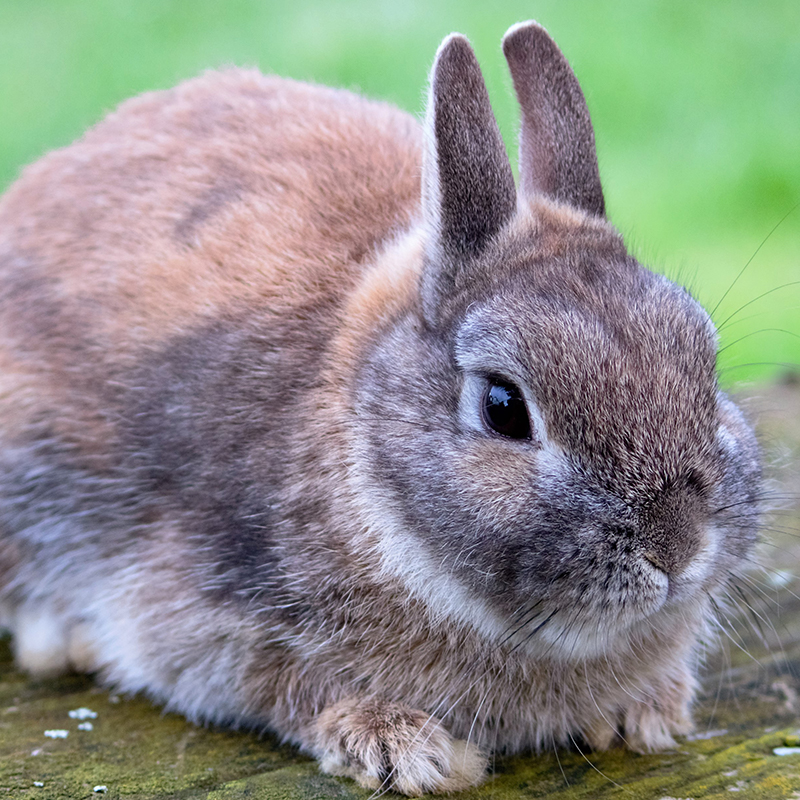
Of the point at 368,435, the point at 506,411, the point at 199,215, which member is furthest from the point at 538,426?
the point at 199,215

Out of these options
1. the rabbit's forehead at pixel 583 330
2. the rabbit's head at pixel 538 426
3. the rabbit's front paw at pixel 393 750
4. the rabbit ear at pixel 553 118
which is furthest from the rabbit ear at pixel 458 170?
the rabbit's front paw at pixel 393 750

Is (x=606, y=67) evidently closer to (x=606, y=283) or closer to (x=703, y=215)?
(x=703, y=215)

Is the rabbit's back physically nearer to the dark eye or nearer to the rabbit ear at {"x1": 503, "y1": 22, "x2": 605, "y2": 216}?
the rabbit ear at {"x1": 503, "y1": 22, "x2": 605, "y2": 216}

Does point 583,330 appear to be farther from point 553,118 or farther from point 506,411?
point 553,118

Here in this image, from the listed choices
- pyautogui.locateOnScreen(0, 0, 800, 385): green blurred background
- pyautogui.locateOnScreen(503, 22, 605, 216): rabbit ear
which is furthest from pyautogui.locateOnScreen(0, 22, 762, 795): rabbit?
pyautogui.locateOnScreen(0, 0, 800, 385): green blurred background

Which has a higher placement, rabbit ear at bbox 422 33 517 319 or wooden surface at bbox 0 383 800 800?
rabbit ear at bbox 422 33 517 319

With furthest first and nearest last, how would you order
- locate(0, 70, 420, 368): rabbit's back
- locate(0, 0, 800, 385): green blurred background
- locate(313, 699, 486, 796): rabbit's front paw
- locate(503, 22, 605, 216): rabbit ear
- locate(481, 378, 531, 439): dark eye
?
locate(0, 0, 800, 385): green blurred background, locate(0, 70, 420, 368): rabbit's back, locate(503, 22, 605, 216): rabbit ear, locate(313, 699, 486, 796): rabbit's front paw, locate(481, 378, 531, 439): dark eye

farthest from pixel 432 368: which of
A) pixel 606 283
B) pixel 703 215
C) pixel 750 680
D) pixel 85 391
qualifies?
pixel 703 215
